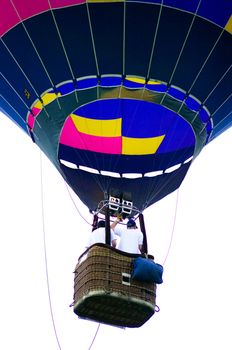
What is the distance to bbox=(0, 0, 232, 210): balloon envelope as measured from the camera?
26.7 feet

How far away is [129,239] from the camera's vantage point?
8078 millimetres

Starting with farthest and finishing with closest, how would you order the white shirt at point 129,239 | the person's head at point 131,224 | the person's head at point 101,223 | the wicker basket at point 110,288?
the person's head at point 101,223 < the person's head at point 131,224 < the white shirt at point 129,239 < the wicker basket at point 110,288

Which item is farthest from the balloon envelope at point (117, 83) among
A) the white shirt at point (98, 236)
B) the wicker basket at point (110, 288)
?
the wicker basket at point (110, 288)

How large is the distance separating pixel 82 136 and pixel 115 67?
1352 millimetres

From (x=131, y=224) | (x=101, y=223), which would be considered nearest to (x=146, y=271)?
(x=131, y=224)

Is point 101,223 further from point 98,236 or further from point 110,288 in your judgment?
point 110,288

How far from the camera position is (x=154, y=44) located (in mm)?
8266

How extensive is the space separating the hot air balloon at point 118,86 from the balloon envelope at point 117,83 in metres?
0.01

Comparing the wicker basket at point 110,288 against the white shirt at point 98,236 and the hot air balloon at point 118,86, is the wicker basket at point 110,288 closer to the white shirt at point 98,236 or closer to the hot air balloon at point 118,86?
the white shirt at point 98,236

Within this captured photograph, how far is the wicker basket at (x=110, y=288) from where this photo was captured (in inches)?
307

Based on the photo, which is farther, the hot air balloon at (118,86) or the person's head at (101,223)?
the person's head at (101,223)

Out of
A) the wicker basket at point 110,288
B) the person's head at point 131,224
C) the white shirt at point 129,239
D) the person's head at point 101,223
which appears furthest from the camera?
the person's head at point 101,223

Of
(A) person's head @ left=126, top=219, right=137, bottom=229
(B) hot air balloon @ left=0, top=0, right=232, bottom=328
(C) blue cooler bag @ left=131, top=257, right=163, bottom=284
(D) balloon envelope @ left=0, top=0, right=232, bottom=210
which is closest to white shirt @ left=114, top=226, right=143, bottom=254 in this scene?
(A) person's head @ left=126, top=219, right=137, bottom=229

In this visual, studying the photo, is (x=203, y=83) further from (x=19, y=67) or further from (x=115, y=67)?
(x=19, y=67)
